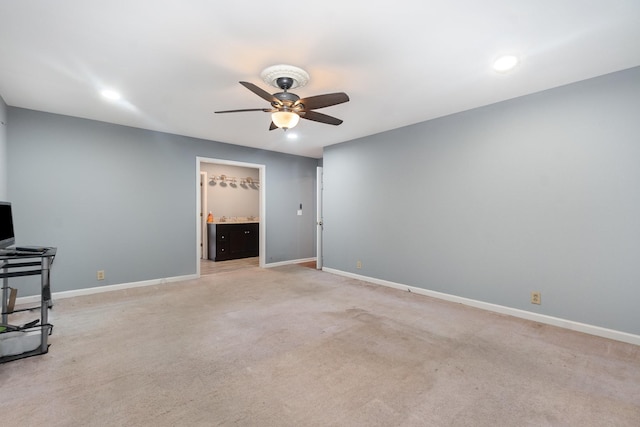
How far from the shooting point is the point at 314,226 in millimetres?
6797

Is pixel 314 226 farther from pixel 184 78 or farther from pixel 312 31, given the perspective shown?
pixel 312 31

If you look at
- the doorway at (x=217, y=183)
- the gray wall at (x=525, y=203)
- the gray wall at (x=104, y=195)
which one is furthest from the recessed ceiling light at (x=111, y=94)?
the gray wall at (x=525, y=203)

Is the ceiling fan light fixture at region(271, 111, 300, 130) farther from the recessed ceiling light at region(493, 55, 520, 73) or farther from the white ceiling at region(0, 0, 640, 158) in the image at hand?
the recessed ceiling light at region(493, 55, 520, 73)

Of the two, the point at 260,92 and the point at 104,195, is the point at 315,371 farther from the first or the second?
the point at 104,195

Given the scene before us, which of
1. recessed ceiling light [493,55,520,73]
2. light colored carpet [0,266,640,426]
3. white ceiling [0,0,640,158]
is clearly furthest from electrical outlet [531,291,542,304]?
recessed ceiling light [493,55,520,73]

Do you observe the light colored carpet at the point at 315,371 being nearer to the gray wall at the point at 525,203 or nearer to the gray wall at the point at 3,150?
the gray wall at the point at 525,203

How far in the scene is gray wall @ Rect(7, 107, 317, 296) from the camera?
366cm

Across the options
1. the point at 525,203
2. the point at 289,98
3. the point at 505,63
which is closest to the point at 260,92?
the point at 289,98

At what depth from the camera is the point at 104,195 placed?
13.6ft

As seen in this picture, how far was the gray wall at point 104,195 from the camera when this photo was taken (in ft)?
12.0

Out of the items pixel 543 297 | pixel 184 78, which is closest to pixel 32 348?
pixel 184 78

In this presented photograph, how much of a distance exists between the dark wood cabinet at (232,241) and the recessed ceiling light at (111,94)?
353 centimetres

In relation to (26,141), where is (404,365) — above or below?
below

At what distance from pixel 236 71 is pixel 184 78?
56 cm
